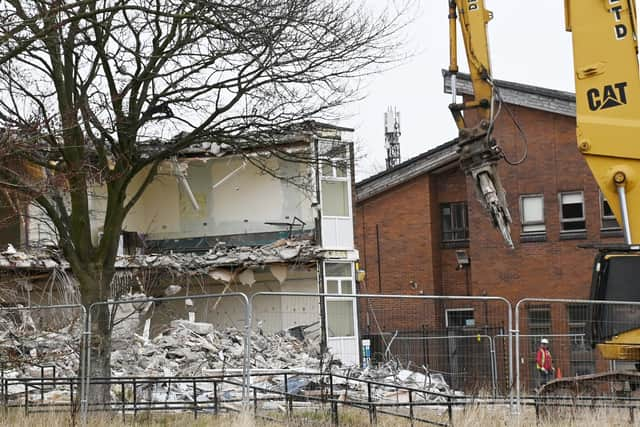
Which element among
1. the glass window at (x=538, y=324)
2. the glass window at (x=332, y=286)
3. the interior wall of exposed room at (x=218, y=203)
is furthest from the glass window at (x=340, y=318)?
the glass window at (x=538, y=324)

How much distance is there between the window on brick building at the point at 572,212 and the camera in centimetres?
3644

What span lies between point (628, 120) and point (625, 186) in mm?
1041

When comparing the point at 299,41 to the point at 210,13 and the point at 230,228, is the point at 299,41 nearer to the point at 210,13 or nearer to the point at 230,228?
the point at 210,13

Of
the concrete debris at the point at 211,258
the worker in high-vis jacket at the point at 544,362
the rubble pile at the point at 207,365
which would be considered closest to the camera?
the rubble pile at the point at 207,365

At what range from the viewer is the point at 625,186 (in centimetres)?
1702

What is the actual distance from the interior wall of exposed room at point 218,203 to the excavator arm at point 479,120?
589 inches

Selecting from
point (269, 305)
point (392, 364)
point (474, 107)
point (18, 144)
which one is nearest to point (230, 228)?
point (269, 305)

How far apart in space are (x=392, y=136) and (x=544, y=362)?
42.7 metres

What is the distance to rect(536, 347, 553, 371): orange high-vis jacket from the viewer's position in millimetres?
20016

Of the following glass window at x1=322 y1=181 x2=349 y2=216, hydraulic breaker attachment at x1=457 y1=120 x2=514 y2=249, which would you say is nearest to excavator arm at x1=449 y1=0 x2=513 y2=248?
hydraulic breaker attachment at x1=457 y1=120 x2=514 y2=249

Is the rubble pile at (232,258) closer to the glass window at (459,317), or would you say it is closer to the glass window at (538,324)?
the glass window at (459,317)

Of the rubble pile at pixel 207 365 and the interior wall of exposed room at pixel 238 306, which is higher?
the interior wall of exposed room at pixel 238 306

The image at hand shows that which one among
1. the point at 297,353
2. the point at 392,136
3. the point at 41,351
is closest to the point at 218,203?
the point at 297,353

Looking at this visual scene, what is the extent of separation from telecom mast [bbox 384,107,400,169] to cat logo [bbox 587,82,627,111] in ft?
143
